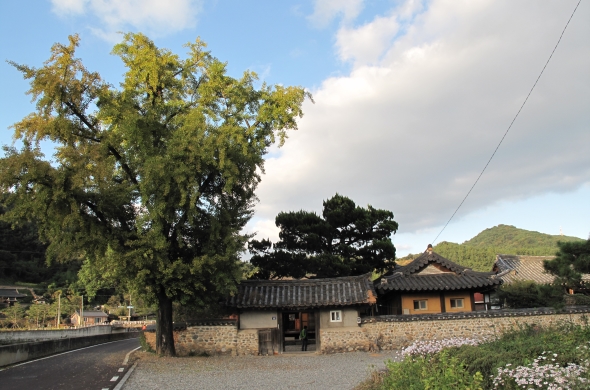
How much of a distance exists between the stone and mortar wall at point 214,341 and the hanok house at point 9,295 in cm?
5223

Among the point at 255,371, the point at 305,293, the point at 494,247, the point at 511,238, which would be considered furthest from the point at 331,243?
the point at 511,238

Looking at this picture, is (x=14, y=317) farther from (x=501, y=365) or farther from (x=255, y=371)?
(x=501, y=365)

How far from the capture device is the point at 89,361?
1736cm

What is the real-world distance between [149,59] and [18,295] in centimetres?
5896

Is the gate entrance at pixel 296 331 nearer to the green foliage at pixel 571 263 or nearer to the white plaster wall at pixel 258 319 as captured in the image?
the white plaster wall at pixel 258 319

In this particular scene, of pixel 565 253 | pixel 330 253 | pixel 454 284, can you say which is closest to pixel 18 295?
pixel 330 253

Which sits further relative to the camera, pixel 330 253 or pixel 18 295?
pixel 18 295

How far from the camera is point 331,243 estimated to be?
3062 centimetres

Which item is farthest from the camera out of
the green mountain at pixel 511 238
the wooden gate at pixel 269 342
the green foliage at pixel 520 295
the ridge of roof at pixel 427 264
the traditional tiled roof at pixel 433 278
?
the green mountain at pixel 511 238

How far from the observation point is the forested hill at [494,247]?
2340 inches

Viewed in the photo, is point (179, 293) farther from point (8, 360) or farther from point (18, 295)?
point (18, 295)

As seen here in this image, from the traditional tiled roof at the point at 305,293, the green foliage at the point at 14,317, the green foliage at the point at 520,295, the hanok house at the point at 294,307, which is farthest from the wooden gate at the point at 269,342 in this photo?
the green foliage at the point at 14,317

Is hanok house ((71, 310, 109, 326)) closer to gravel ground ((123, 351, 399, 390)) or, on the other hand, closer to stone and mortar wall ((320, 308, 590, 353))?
gravel ground ((123, 351, 399, 390))

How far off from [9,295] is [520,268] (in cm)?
6277
